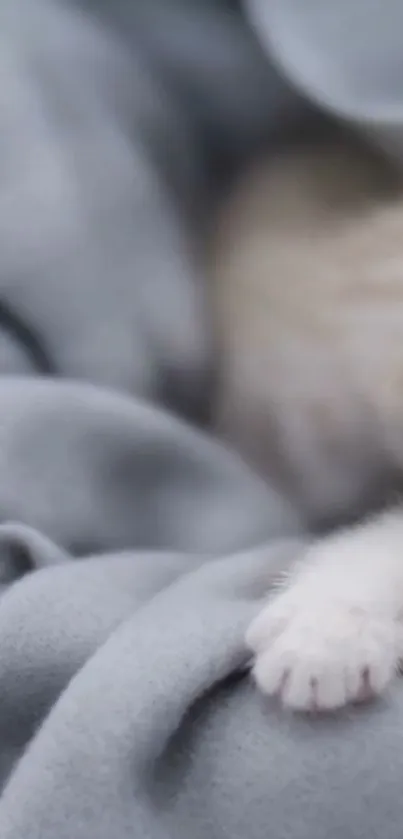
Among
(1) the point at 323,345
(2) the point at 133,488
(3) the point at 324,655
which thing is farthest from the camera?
(1) the point at 323,345

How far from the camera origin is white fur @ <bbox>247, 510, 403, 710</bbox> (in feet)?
1.31

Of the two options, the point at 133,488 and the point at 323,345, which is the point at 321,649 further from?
the point at 323,345

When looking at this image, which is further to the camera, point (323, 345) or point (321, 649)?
point (323, 345)

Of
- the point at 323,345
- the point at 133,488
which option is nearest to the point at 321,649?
the point at 133,488

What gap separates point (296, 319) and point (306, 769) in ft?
1.27

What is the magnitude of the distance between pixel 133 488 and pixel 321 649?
0.56ft

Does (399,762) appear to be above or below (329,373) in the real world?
below

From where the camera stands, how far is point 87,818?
1.16 feet

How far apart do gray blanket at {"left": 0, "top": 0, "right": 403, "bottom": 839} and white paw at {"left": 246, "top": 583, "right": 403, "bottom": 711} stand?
0.01 metres

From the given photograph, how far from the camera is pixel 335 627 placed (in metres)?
0.46

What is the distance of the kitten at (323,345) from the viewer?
0.61 metres

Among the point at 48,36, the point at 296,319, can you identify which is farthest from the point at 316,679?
the point at 48,36

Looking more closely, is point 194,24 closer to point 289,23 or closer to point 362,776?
point 289,23

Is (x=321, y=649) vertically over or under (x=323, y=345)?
under
